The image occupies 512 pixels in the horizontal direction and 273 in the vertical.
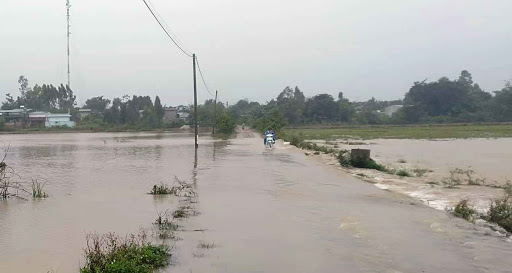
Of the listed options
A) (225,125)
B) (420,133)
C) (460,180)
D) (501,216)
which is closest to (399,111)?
(420,133)

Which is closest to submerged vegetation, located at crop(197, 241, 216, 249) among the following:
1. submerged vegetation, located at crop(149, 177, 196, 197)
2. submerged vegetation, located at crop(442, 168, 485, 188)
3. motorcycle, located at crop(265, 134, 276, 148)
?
submerged vegetation, located at crop(149, 177, 196, 197)

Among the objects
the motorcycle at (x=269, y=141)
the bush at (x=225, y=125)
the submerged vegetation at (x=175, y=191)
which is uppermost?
the bush at (x=225, y=125)

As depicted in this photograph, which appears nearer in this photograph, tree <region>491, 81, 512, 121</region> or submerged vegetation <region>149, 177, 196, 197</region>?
submerged vegetation <region>149, 177, 196, 197</region>

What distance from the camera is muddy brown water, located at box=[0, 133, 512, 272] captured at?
6.41 m

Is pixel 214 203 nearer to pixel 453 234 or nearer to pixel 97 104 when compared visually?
pixel 453 234

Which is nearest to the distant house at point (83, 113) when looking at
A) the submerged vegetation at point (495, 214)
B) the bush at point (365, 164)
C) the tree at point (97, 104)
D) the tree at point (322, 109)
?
the tree at point (97, 104)

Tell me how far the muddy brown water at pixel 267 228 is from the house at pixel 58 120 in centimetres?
7878

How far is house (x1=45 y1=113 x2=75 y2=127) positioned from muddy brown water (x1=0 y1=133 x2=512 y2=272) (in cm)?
A: 7878

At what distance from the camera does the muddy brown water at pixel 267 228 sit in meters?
6.41

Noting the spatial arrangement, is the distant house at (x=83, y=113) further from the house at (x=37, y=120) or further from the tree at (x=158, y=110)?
the tree at (x=158, y=110)

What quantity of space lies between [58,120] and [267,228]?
88.6m

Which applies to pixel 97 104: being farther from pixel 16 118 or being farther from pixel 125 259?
pixel 125 259

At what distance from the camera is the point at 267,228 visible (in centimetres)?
843

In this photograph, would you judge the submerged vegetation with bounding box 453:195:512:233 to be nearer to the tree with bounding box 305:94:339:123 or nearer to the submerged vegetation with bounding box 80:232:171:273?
the submerged vegetation with bounding box 80:232:171:273
